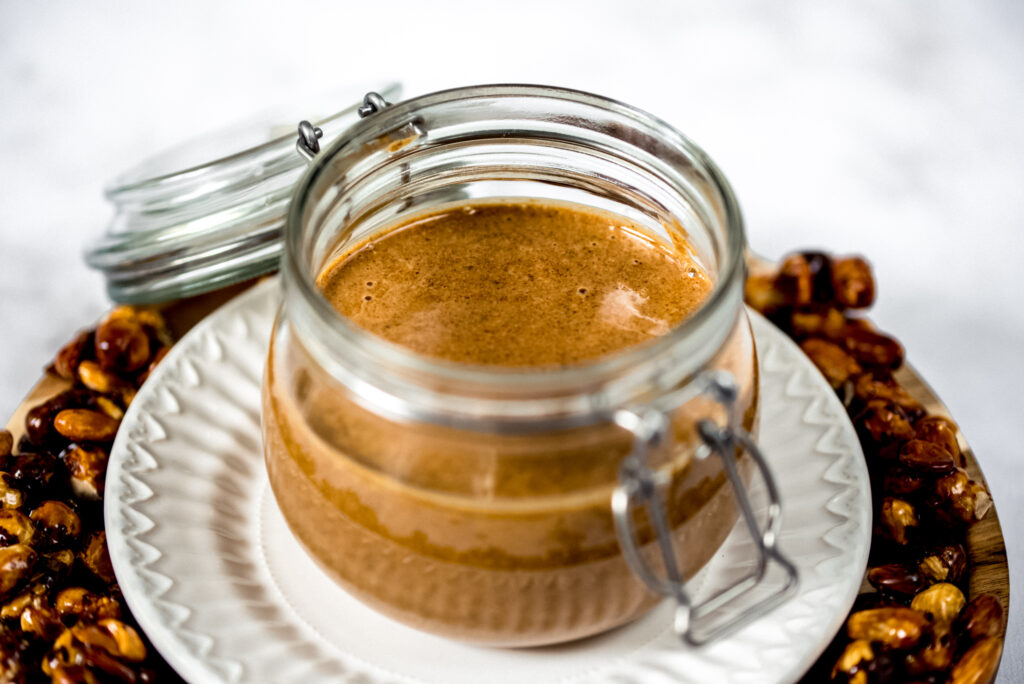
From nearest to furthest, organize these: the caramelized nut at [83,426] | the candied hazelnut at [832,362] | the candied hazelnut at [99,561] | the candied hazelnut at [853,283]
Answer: the candied hazelnut at [99,561], the caramelized nut at [83,426], the candied hazelnut at [832,362], the candied hazelnut at [853,283]

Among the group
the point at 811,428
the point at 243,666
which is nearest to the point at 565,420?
the point at 243,666

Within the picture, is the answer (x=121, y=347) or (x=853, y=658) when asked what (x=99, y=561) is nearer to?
(x=121, y=347)

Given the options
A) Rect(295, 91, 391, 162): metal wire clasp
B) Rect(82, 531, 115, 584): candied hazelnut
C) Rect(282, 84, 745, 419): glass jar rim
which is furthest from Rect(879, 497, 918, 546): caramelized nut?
Rect(82, 531, 115, 584): candied hazelnut

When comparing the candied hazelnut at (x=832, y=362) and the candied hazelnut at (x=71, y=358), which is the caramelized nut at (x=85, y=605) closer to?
the candied hazelnut at (x=71, y=358)

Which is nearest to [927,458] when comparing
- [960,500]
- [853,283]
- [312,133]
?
[960,500]

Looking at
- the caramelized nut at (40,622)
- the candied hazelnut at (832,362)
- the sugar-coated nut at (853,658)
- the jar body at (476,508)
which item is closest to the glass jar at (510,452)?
the jar body at (476,508)
